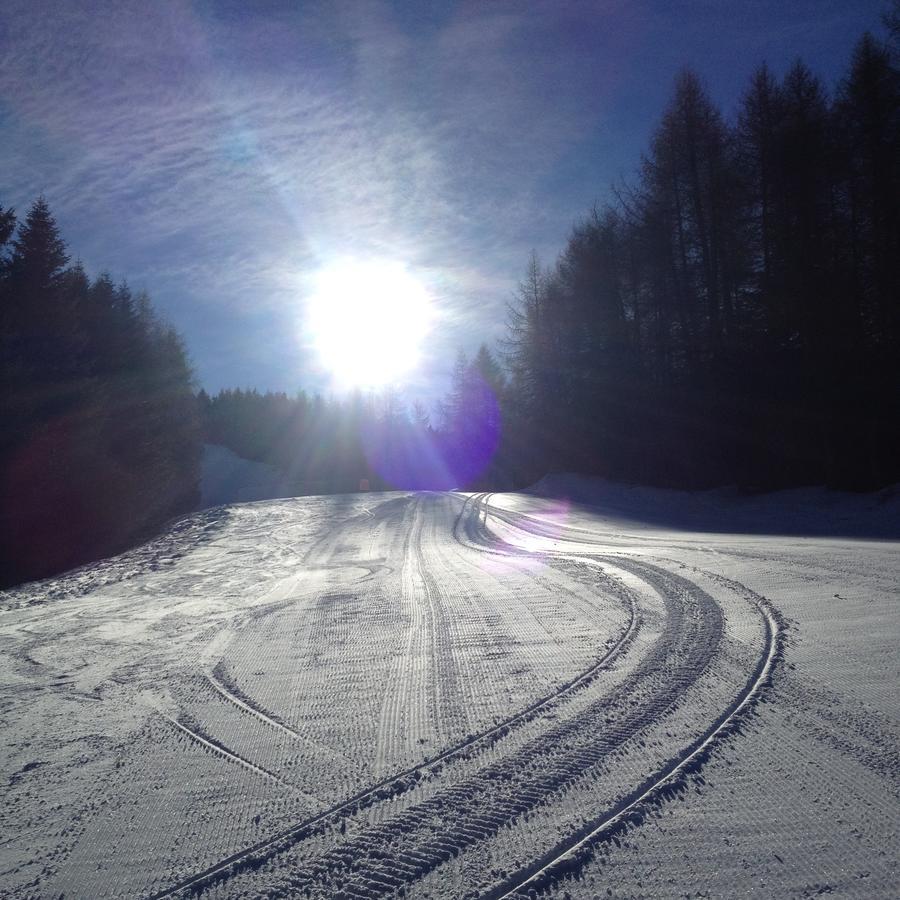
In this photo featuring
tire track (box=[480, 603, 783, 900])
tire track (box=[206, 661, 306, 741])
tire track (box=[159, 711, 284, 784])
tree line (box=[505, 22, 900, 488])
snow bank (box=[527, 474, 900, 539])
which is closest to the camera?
tire track (box=[480, 603, 783, 900])

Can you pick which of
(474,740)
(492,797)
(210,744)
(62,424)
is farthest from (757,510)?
(62,424)

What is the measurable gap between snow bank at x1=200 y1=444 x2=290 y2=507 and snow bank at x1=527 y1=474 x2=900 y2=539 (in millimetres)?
27912

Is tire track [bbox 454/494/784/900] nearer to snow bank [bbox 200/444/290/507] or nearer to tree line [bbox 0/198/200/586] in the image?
tree line [bbox 0/198/200/586]

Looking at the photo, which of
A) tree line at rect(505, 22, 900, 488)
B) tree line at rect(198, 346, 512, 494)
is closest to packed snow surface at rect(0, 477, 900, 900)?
tree line at rect(505, 22, 900, 488)

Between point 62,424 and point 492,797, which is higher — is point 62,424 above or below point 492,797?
above

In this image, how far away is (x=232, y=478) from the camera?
60.4 m

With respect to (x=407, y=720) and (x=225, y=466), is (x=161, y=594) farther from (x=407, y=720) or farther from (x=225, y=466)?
(x=225, y=466)

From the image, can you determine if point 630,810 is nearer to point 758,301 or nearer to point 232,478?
point 758,301

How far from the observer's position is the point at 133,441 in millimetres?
26359

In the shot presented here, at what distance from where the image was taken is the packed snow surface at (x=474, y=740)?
7.59ft

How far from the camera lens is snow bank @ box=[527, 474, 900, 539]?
42.5 ft

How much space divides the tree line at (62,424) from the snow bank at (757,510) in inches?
600

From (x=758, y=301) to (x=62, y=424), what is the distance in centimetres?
2323

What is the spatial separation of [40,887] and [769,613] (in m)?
5.05
